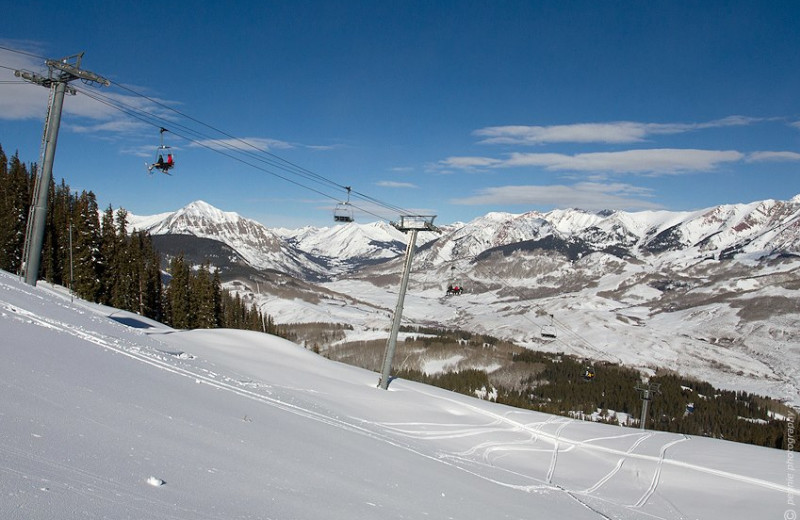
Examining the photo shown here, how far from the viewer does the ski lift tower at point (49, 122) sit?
2339 centimetres

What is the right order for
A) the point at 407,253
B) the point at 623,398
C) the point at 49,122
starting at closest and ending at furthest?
the point at 49,122
the point at 407,253
the point at 623,398

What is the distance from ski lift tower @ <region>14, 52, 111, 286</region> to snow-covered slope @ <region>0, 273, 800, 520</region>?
5124 millimetres

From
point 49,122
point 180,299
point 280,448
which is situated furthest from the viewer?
point 180,299

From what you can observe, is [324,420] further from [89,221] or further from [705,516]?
[89,221]

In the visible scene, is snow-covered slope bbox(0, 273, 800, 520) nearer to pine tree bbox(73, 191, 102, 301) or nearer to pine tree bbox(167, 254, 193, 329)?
pine tree bbox(73, 191, 102, 301)

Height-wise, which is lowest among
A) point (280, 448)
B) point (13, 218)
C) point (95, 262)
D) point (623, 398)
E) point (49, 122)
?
point (623, 398)

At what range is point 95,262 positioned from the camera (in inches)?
2184

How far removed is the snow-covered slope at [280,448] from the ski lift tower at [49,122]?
16.8 ft

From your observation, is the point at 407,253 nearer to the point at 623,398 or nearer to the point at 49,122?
the point at 49,122

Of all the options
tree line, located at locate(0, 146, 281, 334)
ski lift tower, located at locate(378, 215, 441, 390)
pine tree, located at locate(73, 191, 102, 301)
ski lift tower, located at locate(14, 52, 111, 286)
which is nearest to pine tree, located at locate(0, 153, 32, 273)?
tree line, located at locate(0, 146, 281, 334)

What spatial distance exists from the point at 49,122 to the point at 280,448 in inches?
858

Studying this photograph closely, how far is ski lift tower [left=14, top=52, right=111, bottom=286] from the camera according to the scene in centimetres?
2339

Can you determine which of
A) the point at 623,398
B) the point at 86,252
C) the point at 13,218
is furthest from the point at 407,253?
the point at 623,398

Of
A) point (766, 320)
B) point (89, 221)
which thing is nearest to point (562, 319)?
point (766, 320)
